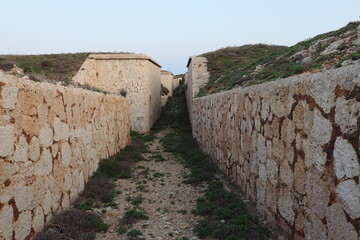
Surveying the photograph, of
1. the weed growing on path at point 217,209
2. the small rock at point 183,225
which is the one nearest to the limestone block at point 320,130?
the weed growing on path at point 217,209

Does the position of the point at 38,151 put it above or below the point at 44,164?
above

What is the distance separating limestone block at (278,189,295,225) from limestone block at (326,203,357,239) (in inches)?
32.2

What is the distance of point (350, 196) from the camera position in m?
2.46

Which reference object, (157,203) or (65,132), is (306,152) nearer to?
(157,203)

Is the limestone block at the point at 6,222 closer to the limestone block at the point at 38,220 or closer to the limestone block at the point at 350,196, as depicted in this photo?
the limestone block at the point at 38,220

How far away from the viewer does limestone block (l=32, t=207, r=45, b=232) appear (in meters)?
3.91

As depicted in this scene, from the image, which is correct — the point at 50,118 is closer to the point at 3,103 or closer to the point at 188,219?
the point at 3,103

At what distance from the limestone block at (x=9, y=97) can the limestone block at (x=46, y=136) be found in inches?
30.8

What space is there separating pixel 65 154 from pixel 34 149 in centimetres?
118

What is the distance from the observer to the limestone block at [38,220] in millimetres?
3914

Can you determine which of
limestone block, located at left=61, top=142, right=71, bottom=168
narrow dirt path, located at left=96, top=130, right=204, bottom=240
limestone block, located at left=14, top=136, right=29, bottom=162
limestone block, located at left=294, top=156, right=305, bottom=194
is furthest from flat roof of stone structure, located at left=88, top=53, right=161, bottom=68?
limestone block, located at left=294, top=156, right=305, bottom=194

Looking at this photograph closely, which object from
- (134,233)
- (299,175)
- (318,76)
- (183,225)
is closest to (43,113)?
(134,233)

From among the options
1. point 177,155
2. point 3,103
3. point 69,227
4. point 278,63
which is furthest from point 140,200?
point 278,63

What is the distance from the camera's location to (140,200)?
5.97 m
